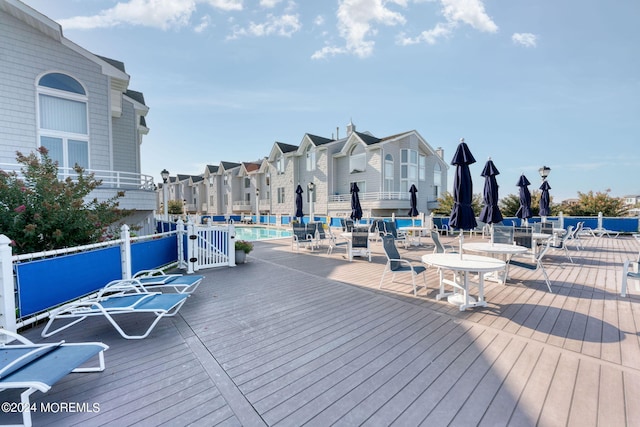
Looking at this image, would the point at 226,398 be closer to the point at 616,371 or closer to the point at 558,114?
the point at 616,371

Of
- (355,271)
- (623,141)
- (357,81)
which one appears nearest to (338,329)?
(355,271)

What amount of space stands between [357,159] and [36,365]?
25165mm

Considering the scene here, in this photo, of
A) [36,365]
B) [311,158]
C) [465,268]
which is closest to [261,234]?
[311,158]

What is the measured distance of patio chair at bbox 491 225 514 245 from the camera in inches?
274

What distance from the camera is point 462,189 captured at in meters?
5.62

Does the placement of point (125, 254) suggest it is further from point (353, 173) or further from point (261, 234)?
point (353, 173)

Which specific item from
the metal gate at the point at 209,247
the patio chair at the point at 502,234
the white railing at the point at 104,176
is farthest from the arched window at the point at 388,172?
the metal gate at the point at 209,247

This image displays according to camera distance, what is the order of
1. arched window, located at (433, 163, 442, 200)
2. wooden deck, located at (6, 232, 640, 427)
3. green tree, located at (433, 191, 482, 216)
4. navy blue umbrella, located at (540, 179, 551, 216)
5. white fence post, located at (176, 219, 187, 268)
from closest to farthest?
wooden deck, located at (6, 232, 640, 427) < white fence post, located at (176, 219, 187, 268) < navy blue umbrella, located at (540, 179, 551, 216) < green tree, located at (433, 191, 482, 216) < arched window, located at (433, 163, 442, 200)

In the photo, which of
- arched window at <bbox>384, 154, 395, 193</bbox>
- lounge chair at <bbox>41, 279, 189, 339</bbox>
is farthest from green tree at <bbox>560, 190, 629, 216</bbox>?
lounge chair at <bbox>41, 279, 189, 339</bbox>

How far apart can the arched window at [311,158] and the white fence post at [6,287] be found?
84.7 ft

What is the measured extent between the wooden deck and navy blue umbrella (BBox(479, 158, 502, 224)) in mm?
2436

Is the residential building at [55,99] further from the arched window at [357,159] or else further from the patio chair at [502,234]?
the arched window at [357,159]

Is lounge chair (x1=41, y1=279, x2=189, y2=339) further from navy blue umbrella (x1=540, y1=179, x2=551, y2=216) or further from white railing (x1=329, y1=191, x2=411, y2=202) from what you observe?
Answer: white railing (x1=329, y1=191, x2=411, y2=202)

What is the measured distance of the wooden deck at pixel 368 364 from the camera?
2139mm
